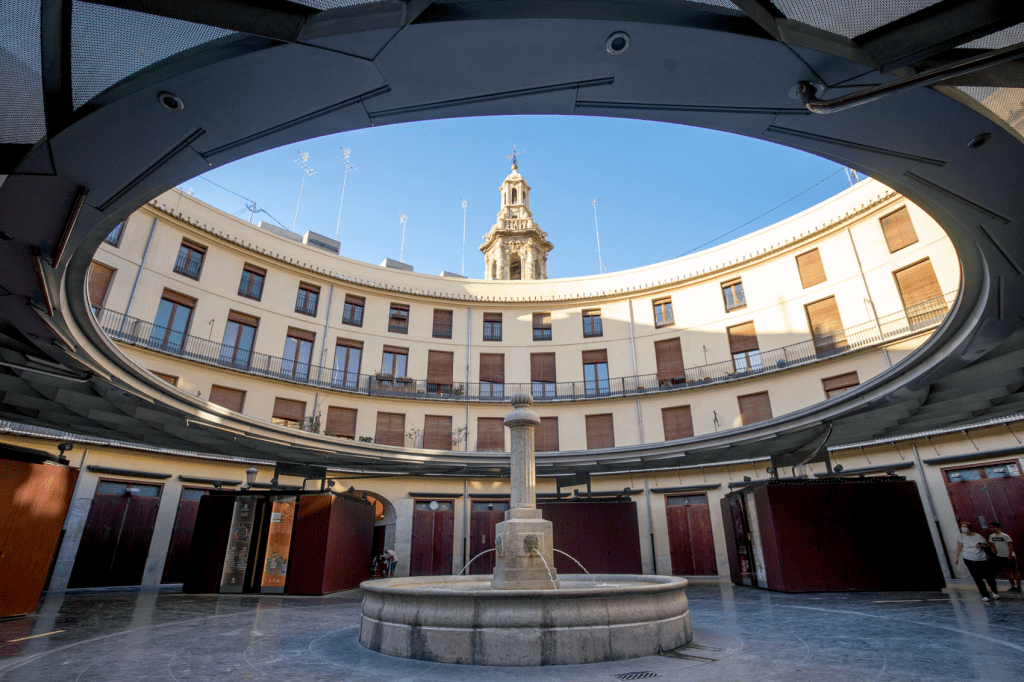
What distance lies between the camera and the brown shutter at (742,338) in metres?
21.4

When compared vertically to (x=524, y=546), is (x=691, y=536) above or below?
above

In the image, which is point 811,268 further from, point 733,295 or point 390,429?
point 390,429

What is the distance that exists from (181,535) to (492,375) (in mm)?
13179

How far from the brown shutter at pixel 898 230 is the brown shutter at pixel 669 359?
8342mm

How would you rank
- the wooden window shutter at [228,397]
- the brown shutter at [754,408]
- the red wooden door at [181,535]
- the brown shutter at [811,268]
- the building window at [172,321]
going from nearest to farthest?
1. the red wooden door at [181,535]
2. the building window at [172,321]
3. the wooden window shutter at [228,397]
4. the brown shutter at [754,408]
5. the brown shutter at [811,268]

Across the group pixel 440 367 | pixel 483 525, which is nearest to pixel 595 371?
pixel 440 367

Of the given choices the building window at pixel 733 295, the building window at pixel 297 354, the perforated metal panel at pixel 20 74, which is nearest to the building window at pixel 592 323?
the building window at pixel 733 295

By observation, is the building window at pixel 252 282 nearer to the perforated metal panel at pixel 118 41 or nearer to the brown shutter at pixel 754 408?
the perforated metal panel at pixel 118 41

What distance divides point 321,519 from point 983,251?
43.0 feet

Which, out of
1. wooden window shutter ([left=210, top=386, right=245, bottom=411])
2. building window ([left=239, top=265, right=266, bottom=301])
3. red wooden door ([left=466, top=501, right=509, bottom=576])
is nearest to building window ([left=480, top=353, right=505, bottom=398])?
red wooden door ([left=466, top=501, right=509, bottom=576])

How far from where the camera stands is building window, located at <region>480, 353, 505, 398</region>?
78.6ft

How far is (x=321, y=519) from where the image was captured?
504 inches

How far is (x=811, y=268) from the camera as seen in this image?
67.4ft

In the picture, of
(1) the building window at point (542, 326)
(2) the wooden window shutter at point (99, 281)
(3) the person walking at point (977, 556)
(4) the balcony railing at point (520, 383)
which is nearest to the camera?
(3) the person walking at point (977, 556)
